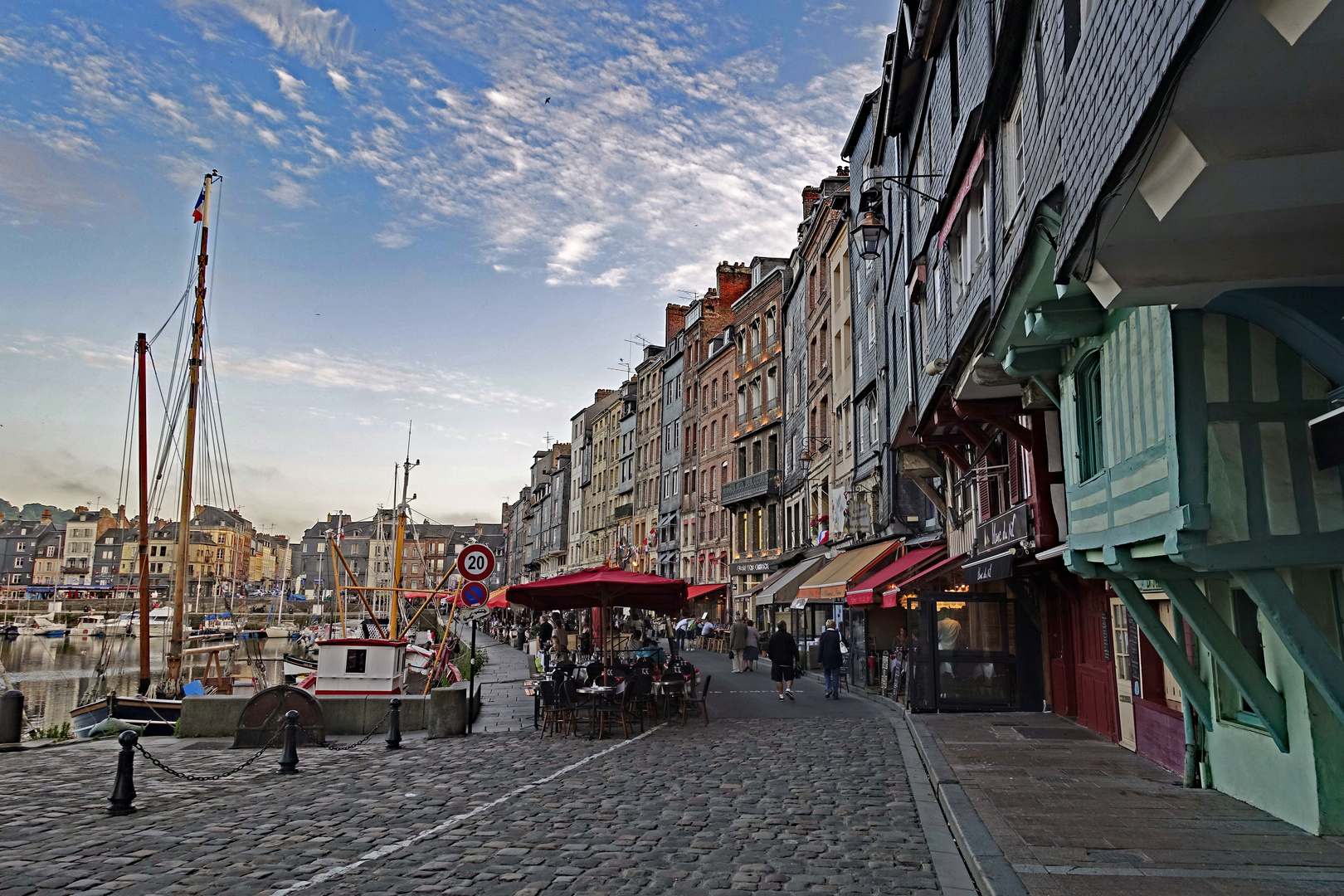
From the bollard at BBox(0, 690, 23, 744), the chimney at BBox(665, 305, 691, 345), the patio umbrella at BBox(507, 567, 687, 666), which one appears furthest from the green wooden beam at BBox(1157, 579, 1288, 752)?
the chimney at BBox(665, 305, 691, 345)

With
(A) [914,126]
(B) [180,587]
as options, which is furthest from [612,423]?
(A) [914,126]

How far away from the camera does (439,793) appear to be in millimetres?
9875

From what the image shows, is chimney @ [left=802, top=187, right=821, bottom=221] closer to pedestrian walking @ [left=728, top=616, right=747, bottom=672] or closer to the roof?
the roof

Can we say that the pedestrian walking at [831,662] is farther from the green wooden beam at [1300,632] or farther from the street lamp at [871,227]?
the green wooden beam at [1300,632]

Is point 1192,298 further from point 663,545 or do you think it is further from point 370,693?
point 663,545

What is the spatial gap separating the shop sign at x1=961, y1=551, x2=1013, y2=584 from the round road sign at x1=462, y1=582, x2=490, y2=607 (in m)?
7.14

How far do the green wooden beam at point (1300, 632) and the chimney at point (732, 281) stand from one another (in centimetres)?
4671

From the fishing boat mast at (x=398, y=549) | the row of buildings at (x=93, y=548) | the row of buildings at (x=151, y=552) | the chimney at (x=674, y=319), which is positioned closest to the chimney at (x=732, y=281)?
the chimney at (x=674, y=319)

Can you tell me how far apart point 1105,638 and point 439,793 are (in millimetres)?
8488

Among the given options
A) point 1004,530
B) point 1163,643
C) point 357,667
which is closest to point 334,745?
point 357,667

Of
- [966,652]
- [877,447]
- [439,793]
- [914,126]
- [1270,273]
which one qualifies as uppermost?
[914,126]

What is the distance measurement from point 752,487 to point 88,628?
74.5 metres

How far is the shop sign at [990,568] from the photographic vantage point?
1320cm

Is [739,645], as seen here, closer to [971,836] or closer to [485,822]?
[485,822]
